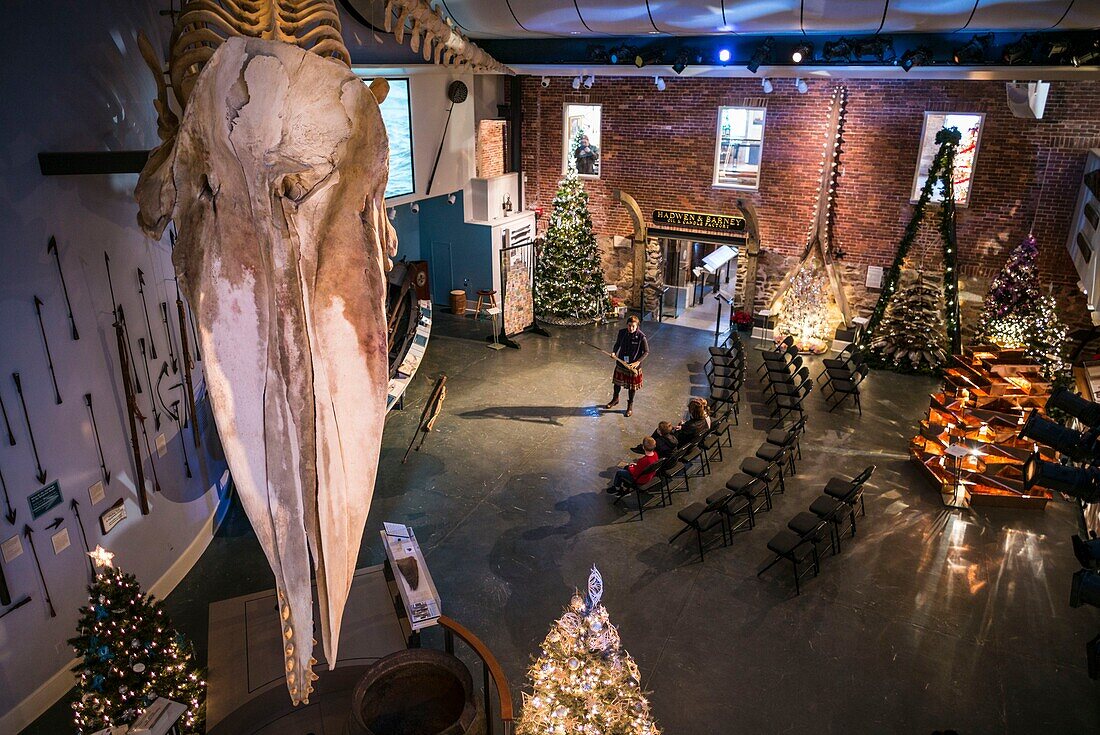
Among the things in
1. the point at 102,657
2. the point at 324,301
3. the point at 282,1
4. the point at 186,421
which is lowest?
the point at 102,657

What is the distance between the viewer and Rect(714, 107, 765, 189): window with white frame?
13695 millimetres

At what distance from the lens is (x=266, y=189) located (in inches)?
71.3

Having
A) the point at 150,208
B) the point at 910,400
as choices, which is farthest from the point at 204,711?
the point at 910,400

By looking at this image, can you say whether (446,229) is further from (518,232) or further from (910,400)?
Answer: (910,400)

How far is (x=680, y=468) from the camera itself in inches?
334

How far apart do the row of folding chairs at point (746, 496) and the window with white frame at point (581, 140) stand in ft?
26.8

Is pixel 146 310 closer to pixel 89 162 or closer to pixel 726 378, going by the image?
pixel 89 162

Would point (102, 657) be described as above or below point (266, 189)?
below

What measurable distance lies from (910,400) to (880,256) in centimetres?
316

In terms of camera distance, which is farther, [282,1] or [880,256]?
[880,256]

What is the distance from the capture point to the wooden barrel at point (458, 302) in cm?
1491

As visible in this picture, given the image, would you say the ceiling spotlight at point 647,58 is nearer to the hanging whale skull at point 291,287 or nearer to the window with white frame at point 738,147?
the window with white frame at point 738,147

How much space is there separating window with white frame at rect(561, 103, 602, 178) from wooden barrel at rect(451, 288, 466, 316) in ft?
11.2

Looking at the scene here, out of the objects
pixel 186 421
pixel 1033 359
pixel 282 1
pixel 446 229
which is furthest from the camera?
pixel 446 229
